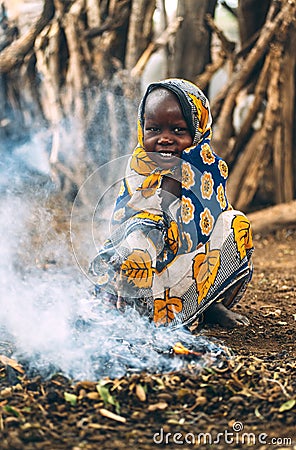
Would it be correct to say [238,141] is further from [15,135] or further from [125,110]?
[15,135]

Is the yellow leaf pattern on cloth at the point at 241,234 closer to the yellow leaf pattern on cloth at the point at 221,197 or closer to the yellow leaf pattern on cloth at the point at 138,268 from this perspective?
the yellow leaf pattern on cloth at the point at 221,197

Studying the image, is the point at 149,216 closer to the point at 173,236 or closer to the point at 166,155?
the point at 173,236

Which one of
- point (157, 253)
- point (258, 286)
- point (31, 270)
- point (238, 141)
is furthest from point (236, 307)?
point (238, 141)

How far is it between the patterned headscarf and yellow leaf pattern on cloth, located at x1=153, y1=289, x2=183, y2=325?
0.64 feet

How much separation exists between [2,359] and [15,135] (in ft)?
13.3

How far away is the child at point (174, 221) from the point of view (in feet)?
8.34

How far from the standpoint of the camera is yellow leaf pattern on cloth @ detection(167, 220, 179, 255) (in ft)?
8.34

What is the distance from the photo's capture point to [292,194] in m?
5.59

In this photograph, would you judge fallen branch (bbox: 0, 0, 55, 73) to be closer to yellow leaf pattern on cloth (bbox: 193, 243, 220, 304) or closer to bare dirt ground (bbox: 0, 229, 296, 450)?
yellow leaf pattern on cloth (bbox: 193, 243, 220, 304)

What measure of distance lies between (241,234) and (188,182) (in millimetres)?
315

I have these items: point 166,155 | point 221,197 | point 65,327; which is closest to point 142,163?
point 166,155

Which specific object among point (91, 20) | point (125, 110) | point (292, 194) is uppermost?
point (91, 20)

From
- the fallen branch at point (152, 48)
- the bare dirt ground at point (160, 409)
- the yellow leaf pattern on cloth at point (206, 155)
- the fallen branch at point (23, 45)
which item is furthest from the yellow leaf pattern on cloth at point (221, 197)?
the fallen branch at point (23, 45)

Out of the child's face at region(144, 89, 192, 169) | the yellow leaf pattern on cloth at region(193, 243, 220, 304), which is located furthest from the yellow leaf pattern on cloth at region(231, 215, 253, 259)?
the child's face at region(144, 89, 192, 169)
